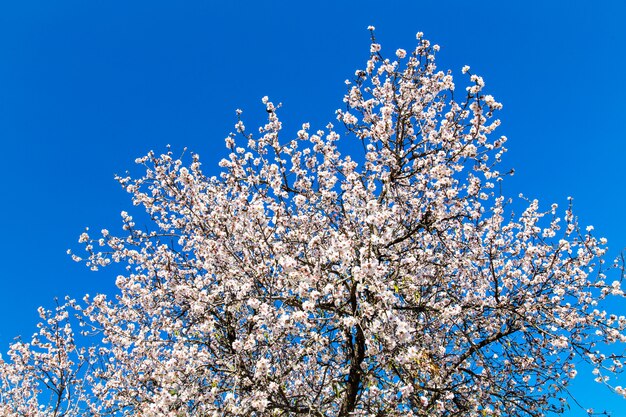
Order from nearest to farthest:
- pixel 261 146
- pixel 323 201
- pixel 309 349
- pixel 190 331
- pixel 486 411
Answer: pixel 309 349, pixel 486 411, pixel 323 201, pixel 190 331, pixel 261 146

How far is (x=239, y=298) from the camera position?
710 cm

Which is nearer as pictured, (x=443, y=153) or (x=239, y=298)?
(x=239, y=298)

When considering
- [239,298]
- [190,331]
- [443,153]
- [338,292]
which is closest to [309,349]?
[338,292]

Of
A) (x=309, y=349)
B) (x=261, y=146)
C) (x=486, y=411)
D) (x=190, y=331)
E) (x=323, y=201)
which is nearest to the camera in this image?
(x=309, y=349)

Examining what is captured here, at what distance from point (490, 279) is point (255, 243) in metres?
4.91

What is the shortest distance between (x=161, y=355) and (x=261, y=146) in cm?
471

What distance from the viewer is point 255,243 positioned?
23.6 feet

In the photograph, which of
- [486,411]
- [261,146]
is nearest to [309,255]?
[261,146]

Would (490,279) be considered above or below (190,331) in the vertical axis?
above

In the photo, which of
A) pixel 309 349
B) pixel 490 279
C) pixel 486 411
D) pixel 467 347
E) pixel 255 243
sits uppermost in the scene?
pixel 490 279

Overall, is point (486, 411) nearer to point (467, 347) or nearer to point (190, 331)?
point (467, 347)

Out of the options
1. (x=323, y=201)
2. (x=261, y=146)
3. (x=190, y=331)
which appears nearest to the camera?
(x=323, y=201)

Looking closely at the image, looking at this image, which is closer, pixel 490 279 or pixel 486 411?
pixel 486 411

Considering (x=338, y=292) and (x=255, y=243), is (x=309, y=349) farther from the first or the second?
(x=255, y=243)
